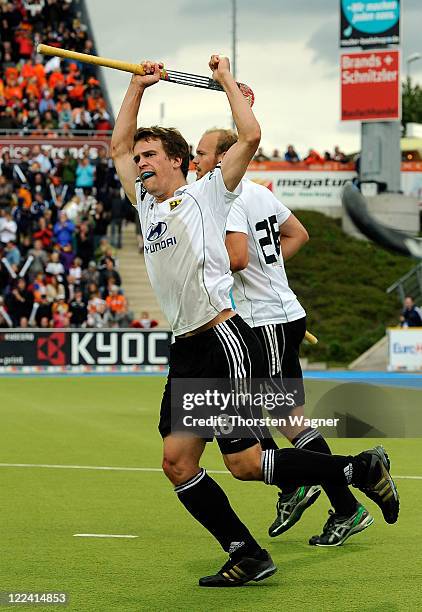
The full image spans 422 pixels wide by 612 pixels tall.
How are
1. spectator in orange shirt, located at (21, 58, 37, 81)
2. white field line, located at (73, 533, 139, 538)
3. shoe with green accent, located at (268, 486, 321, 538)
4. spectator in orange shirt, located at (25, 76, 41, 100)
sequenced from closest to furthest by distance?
shoe with green accent, located at (268, 486, 321, 538)
white field line, located at (73, 533, 139, 538)
spectator in orange shirt, located at (25, 76, 41, 100)
spectator in orange shirt, located at (21, 58, 37, 81)

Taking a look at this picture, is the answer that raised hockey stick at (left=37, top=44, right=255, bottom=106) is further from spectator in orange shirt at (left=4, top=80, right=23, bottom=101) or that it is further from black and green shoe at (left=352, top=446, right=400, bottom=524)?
spectator in orange shirt at (left=4, top=80, right=23, bottom=101)

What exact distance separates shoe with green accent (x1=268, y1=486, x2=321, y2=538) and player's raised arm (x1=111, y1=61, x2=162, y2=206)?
2.12 metres

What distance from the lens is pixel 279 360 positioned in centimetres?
773

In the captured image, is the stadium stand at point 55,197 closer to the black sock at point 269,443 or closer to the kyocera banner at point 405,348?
the kyocera banner at point 405,348

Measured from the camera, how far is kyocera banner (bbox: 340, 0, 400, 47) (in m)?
42.5

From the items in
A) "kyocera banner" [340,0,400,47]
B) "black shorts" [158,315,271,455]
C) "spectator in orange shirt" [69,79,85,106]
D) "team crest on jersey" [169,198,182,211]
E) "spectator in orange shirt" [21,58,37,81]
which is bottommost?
"black shorts" [158,315,271,455]

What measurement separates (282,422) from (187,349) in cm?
146

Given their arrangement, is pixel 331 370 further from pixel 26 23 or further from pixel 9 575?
pixel 9 575

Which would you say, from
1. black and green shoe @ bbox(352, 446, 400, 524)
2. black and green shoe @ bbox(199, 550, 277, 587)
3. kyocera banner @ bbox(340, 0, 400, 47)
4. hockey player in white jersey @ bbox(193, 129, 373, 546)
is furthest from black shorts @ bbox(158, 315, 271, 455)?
kyocera banner @ bbox(340, 0, 400, 47)

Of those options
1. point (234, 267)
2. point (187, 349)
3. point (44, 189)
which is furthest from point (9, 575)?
point (44, 189)

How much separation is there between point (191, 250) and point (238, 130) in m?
0.61

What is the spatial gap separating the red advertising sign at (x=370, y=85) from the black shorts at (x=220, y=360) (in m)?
37.7

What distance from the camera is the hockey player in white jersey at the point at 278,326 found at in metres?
7.64

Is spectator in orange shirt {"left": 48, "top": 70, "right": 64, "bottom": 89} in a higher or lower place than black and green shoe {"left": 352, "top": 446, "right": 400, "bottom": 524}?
higher
